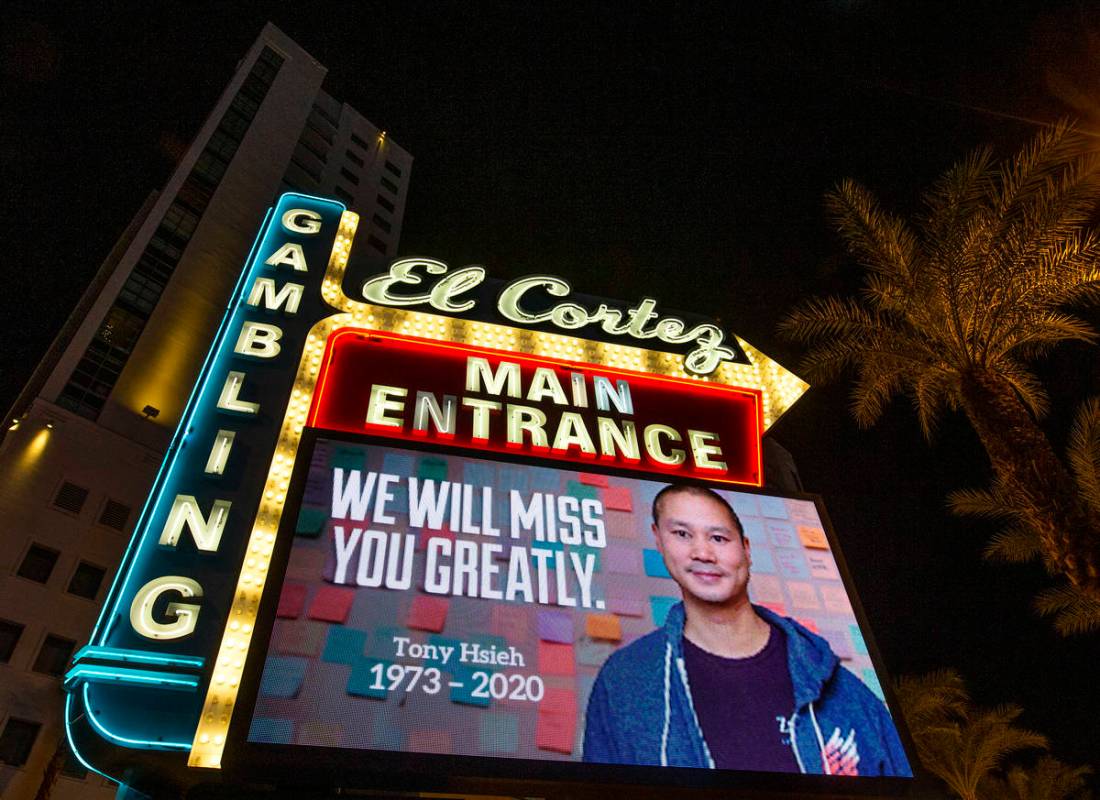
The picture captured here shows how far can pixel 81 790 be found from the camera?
27.2 meters

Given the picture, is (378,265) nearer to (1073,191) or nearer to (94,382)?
(1073,191)

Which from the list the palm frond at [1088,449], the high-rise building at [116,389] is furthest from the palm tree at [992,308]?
the high-rise building at [116,389]

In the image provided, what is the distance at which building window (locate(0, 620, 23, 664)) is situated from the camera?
26.9 meters

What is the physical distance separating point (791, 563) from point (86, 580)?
99.0 ft

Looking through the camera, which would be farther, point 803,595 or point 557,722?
point 803,595

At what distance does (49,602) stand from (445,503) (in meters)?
27.1

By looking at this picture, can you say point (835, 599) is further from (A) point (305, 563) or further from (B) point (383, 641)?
(A) point (305, 563)

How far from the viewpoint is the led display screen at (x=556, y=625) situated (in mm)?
7020

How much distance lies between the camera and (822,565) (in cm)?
934

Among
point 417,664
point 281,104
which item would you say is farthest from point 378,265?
point 281,104

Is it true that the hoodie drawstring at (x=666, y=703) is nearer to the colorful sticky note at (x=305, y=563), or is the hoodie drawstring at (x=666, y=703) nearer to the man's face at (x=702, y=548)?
the man's face at (x=702, y=548)

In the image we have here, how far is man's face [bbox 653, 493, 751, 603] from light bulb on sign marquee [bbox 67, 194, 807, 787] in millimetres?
1700

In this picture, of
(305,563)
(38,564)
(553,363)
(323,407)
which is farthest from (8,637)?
(305,563)

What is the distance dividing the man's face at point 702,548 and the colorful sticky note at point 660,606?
8.9 inches
